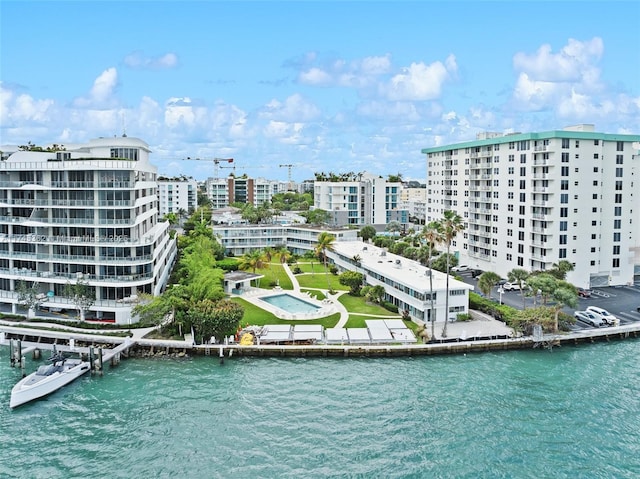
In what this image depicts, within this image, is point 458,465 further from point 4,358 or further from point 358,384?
point 4,358

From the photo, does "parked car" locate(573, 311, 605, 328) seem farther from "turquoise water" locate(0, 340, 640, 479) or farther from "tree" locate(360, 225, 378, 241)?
"tree" locate(360, 225, 378, 241)

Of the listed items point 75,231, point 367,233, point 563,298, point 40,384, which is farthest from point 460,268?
point 40,384

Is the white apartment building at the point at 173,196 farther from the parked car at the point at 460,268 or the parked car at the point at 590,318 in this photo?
the parked car at the point at 590,318

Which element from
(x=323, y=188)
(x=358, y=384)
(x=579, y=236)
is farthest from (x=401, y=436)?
(x=323, y=188)

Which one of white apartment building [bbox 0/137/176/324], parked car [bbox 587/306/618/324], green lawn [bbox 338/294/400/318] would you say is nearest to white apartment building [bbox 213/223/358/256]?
green lawn [bbox 338/294/400/318]

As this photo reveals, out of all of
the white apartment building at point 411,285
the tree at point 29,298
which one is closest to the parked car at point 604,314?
the white apartment building at point 411,285
